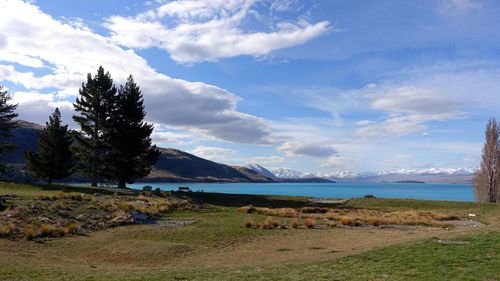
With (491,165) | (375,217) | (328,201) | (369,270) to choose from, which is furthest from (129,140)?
(491,165)

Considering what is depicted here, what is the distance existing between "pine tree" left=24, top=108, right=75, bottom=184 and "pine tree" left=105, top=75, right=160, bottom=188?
23.6 ft

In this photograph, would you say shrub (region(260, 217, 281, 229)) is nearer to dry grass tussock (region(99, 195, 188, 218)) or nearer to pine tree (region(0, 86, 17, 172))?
dry grass tussock (region(99, 195, 188, 218))

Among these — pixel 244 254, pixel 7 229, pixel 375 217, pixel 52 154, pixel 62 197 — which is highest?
pixel 52 154

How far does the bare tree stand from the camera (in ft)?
141

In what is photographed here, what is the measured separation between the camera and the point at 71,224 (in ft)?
61.9

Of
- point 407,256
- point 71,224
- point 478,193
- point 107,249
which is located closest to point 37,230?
point 71,224

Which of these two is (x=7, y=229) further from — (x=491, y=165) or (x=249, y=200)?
(x=491, y=165)

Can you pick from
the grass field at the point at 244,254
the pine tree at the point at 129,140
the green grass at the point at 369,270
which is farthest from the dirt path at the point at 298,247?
the pine tree at the point at 129,140

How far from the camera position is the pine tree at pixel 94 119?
133ft

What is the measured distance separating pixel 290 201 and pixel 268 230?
22.3m

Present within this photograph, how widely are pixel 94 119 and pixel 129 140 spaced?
16.4 feet

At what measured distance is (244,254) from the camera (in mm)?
15164

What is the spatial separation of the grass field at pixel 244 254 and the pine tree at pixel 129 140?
17.3m

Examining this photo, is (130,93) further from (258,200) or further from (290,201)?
(290,201)
